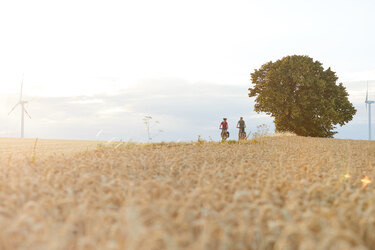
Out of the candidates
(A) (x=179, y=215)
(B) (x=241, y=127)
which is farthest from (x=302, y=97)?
(A) (x=179, y=215)

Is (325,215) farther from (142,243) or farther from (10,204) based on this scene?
(10,204)

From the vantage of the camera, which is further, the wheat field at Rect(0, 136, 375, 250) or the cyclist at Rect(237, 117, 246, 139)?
the cyclist at Rect(237, 117, 246, 139)

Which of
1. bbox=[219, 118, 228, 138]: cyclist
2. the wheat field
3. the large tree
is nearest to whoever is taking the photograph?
the wheat field

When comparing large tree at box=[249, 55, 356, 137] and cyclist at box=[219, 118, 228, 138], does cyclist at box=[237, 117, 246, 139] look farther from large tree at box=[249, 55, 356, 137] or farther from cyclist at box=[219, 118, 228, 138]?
large tree at box=[249, 55, 356, 137]

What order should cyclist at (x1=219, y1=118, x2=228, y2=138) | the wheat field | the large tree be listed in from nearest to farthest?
the wheat field, cyclist at (x1=219, y1=118, x2=228, y2=138), the large tree

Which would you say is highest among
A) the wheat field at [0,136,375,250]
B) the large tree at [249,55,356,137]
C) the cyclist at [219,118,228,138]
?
the large tree at [249,55,356,137]

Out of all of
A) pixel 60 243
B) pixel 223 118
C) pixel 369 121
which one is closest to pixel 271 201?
pixel 60 243

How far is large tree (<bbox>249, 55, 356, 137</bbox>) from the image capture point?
3334 cm

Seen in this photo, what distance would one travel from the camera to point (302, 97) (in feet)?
109

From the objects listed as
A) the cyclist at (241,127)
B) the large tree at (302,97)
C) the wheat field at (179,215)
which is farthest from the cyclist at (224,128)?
the wheat field at (179,215)

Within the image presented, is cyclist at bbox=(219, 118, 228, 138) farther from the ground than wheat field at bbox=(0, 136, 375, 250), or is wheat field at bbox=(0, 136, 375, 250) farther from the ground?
cyclist at bbox=(219, 118, 228, 138)

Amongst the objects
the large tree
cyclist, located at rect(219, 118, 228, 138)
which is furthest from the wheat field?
the large tree

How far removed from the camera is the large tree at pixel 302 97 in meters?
33.3

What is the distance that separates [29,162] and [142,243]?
6.04 metres
